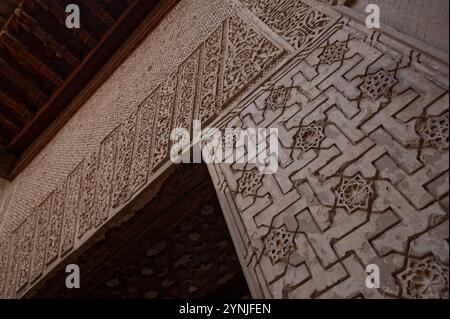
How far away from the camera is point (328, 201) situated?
108 centimetres

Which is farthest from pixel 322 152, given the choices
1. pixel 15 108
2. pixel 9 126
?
pixel 9 126

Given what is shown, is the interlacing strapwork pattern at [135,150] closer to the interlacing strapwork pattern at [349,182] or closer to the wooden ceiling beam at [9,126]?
the interlacing strapwork pattern at [349,182]

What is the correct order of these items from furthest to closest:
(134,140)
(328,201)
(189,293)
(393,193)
A: (189,293) → (134,140) → (328,201) → (393,193)

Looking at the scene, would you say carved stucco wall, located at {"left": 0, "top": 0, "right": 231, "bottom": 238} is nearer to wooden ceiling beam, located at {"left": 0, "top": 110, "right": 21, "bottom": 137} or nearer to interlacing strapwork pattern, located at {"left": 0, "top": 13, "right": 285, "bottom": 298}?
interlacing strapwork pattern, located at {"left": 0, "top": 13, "right": 285, "bottom": 298}

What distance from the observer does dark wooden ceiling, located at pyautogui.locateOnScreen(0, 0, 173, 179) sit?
2.97 meters

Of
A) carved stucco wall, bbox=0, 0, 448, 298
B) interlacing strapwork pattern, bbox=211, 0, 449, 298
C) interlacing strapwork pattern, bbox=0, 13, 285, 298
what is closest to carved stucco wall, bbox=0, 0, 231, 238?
interlacing strapwork pattern, bbox=0, 13, 285, 298

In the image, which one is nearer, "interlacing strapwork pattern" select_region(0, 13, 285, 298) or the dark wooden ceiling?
"interlacing strapwork pattern" select_region(0, 13, 285, 298)

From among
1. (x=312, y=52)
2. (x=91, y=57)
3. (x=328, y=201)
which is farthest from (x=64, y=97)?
(x=328, y=201)

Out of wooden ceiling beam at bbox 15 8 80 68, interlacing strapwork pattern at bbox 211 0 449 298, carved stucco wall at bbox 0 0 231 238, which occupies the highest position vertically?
wooden ceiling beam at bbox 15 8 80 68

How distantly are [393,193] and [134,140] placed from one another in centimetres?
152

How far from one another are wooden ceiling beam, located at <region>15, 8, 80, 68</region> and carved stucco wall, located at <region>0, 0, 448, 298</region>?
1.65 meters

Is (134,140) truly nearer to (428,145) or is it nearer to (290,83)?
(290,83)

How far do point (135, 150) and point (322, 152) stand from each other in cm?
120

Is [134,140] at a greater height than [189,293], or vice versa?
[134,140]
